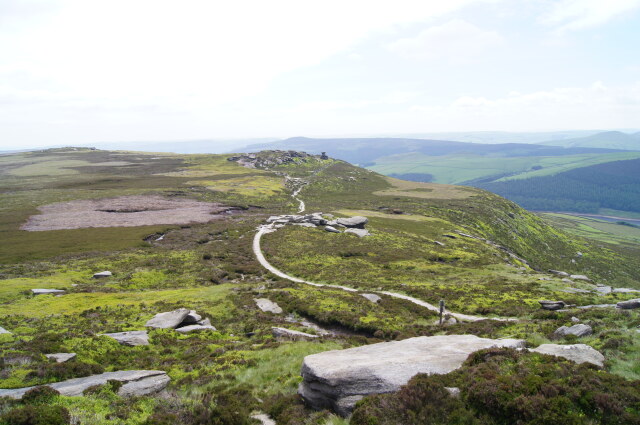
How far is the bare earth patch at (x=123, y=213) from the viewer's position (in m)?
82.3

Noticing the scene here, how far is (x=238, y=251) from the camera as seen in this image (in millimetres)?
65188

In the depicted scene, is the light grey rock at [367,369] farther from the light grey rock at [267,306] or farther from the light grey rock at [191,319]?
the light grey rock at [267,306]

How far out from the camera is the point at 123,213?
94.0m

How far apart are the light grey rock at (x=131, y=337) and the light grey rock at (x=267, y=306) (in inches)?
495

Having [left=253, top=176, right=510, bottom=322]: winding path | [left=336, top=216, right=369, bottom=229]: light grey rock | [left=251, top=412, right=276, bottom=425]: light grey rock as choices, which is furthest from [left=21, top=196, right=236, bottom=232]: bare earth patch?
[left=251, top=412, right=276, bottom=425]: light grey rock

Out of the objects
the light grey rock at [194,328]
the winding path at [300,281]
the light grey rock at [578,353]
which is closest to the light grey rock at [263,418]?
the light grey rock at [578,353]

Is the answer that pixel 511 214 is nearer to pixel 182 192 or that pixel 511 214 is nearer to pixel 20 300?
pixel 182 192

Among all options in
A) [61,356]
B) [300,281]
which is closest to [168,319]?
[61,356]

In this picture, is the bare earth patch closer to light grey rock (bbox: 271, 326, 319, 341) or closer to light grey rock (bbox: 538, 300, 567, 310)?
light grey rock (bbox: 271, 326, 319, 341)

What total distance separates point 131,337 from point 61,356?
5.37 meters

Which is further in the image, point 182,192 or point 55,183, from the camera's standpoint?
point 55,183

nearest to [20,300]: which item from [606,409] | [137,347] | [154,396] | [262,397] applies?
[137,347]

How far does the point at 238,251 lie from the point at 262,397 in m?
50.2

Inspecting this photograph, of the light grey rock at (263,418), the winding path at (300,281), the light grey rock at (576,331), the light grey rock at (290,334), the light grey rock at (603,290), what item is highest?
the light grey rock at (576,331)
